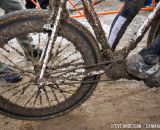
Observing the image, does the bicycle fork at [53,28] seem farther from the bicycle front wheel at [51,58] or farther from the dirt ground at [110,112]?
the dirt ground at [110,112]

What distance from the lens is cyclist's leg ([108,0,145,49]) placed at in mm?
2840

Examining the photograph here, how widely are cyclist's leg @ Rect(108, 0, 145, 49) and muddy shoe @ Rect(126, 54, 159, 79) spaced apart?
10.9 inches

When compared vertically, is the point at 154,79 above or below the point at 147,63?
below

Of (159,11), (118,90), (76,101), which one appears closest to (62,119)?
(76,101)

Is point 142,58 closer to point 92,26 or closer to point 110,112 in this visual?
point 92,26

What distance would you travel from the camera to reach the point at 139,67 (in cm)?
279

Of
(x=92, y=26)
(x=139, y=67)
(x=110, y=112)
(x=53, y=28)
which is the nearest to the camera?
(x=53, y=28)

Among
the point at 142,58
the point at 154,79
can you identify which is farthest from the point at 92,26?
the point at 154,79

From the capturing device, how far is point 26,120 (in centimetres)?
302

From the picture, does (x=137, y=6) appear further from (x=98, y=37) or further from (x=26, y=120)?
(x=26, y=120)

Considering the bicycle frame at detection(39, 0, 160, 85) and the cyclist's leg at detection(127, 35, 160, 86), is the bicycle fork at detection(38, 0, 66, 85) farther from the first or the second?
the cyclist's leg at detection(127, 35, 160, 86)

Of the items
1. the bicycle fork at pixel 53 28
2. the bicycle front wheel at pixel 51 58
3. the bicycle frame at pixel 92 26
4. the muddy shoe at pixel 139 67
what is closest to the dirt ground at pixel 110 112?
the bicycle front wheel at pixel 51 58

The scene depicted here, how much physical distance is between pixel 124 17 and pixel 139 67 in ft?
1.61

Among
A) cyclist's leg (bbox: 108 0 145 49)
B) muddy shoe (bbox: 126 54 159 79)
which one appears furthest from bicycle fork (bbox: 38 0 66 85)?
muddy shoe (bbox: 126 54 159 79)
